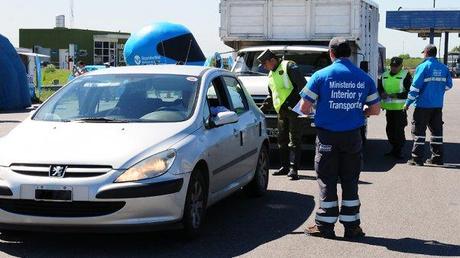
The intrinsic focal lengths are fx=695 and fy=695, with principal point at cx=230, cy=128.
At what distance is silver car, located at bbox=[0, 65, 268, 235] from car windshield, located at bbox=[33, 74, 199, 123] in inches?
0.4

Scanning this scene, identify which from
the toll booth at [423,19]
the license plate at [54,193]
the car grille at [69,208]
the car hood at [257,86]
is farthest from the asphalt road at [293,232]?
the toll booth at [423,19]

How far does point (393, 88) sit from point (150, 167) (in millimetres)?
7649

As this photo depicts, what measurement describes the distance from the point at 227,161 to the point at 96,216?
1857 millimetres

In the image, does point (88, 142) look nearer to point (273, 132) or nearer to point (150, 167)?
point (150, 167)

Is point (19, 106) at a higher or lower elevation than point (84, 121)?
lower

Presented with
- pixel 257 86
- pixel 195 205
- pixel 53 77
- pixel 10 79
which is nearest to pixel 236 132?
pixel 195 205

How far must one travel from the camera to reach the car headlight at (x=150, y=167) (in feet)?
18.1

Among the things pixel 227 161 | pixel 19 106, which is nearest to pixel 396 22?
pixel 19 106

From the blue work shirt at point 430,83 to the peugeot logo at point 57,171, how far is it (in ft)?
23.5

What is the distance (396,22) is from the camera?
157 feet

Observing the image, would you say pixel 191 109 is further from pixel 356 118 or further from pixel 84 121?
pixel 356 118

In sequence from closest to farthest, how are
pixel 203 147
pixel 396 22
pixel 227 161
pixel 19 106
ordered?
pixel 203 147, pixel 227 161, pixel 19 106, pixel 396 22

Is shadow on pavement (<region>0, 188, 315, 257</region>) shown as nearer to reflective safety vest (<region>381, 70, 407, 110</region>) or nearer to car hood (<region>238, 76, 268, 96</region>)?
car hood (<region>238, 76, 268, 96</region>)

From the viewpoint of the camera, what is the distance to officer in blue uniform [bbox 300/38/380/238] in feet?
20.9
